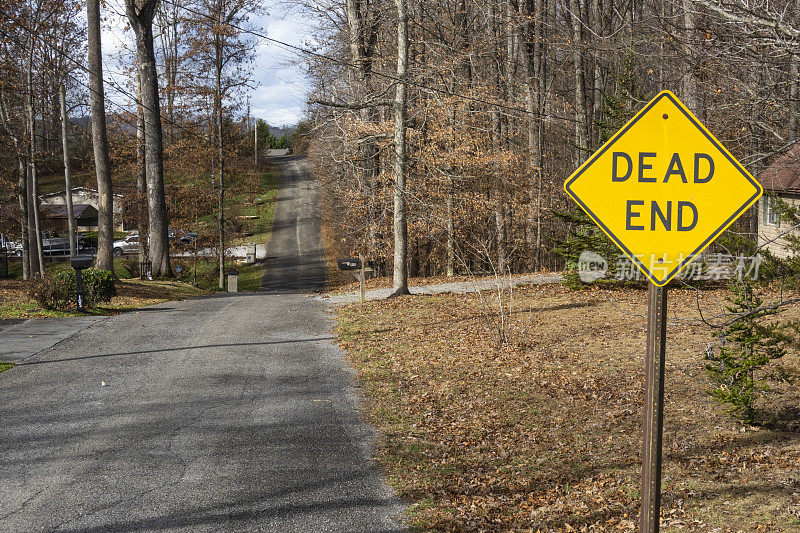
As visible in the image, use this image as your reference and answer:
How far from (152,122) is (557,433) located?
749 inches

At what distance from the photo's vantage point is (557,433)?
7.07m

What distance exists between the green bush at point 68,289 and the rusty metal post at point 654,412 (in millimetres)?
13803

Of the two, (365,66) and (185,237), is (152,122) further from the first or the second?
(185,237)

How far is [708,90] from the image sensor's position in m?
10.7

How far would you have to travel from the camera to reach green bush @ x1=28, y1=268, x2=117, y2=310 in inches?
553

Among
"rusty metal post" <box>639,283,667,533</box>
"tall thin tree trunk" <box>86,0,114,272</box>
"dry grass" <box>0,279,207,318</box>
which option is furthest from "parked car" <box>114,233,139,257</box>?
"rusty metal post" <box>639,283,667,533</box>

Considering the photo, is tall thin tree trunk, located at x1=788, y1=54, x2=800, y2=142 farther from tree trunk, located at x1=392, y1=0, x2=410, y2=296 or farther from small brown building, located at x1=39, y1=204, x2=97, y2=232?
small brown building, located at x1=39, y1=204, x2=97, y2=232

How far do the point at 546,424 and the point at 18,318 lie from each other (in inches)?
444

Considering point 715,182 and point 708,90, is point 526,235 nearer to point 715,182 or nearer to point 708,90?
point 708,90

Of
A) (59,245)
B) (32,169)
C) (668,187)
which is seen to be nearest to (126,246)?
(59,245)

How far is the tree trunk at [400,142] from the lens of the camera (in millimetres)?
15391

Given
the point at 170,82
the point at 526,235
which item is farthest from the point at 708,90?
the point at 170,82

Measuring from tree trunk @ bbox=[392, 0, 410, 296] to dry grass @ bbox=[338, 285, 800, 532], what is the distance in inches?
163

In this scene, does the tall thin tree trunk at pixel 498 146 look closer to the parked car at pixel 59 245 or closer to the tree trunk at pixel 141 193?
the tree trunk at pixel 141 193
